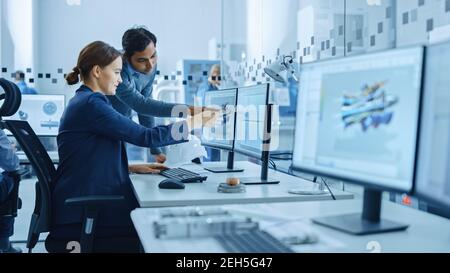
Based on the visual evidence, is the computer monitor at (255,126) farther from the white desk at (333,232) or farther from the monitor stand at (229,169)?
the white desk at (333,232)

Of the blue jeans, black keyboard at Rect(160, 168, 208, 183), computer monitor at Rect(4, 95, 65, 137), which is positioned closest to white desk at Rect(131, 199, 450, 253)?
black keyboard at Rect(160, 168, 208, 183)

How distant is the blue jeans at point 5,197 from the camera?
8.00 ft

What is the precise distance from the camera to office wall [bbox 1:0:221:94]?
16.5ft

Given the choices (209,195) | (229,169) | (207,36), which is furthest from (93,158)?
(207,36)

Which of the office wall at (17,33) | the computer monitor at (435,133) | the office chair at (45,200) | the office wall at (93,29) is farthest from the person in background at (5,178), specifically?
the office wall at (17,33)

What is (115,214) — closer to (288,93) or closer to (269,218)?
(269,218)

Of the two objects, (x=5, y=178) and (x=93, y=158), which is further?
(x=5, y=178)

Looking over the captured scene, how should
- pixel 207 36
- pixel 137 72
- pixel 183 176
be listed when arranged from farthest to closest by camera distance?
pixel 207 36 → pixel 137 72 → pixel 183 176

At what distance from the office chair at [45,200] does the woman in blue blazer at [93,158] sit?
4cm

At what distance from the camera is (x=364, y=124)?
1.11 m

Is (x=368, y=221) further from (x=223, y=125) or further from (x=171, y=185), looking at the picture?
(x=223, y=125)

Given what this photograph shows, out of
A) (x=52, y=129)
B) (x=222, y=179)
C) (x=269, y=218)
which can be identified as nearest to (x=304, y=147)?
(x=269, y=218)

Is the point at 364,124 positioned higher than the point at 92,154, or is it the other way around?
the point at 364,124

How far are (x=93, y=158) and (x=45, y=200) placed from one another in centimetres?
24
